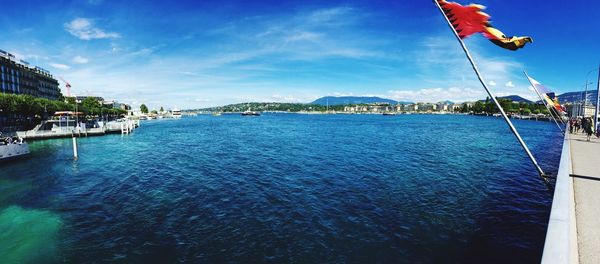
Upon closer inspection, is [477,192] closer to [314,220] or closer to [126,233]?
[314,220]

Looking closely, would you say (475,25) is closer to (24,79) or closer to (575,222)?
(575,222)

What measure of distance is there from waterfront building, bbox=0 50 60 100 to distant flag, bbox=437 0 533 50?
12199 cm

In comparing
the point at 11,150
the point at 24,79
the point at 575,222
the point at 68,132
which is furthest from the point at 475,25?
the point at 24,79

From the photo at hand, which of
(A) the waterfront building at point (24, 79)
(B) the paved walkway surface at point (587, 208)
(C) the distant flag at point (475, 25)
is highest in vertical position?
(A) the waterfront building at point (24, 79)

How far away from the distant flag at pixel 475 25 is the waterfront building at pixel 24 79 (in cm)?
12199

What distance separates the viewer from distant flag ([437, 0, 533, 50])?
8.02 metres

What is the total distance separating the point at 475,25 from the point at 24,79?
143744 millimetres

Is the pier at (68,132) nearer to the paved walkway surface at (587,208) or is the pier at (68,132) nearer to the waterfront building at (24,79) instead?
the waterfront building at (24,79)

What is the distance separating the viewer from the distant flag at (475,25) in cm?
802

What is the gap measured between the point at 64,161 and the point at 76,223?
2545cm

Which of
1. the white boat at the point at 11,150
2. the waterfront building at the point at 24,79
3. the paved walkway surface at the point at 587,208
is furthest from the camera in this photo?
the waterfront building at the point at 24,79

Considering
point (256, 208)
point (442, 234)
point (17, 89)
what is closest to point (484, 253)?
point (442, 234)

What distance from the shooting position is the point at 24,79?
11012cm

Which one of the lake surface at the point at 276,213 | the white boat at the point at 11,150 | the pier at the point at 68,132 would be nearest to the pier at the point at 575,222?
the lake surface at the point at 276,213
